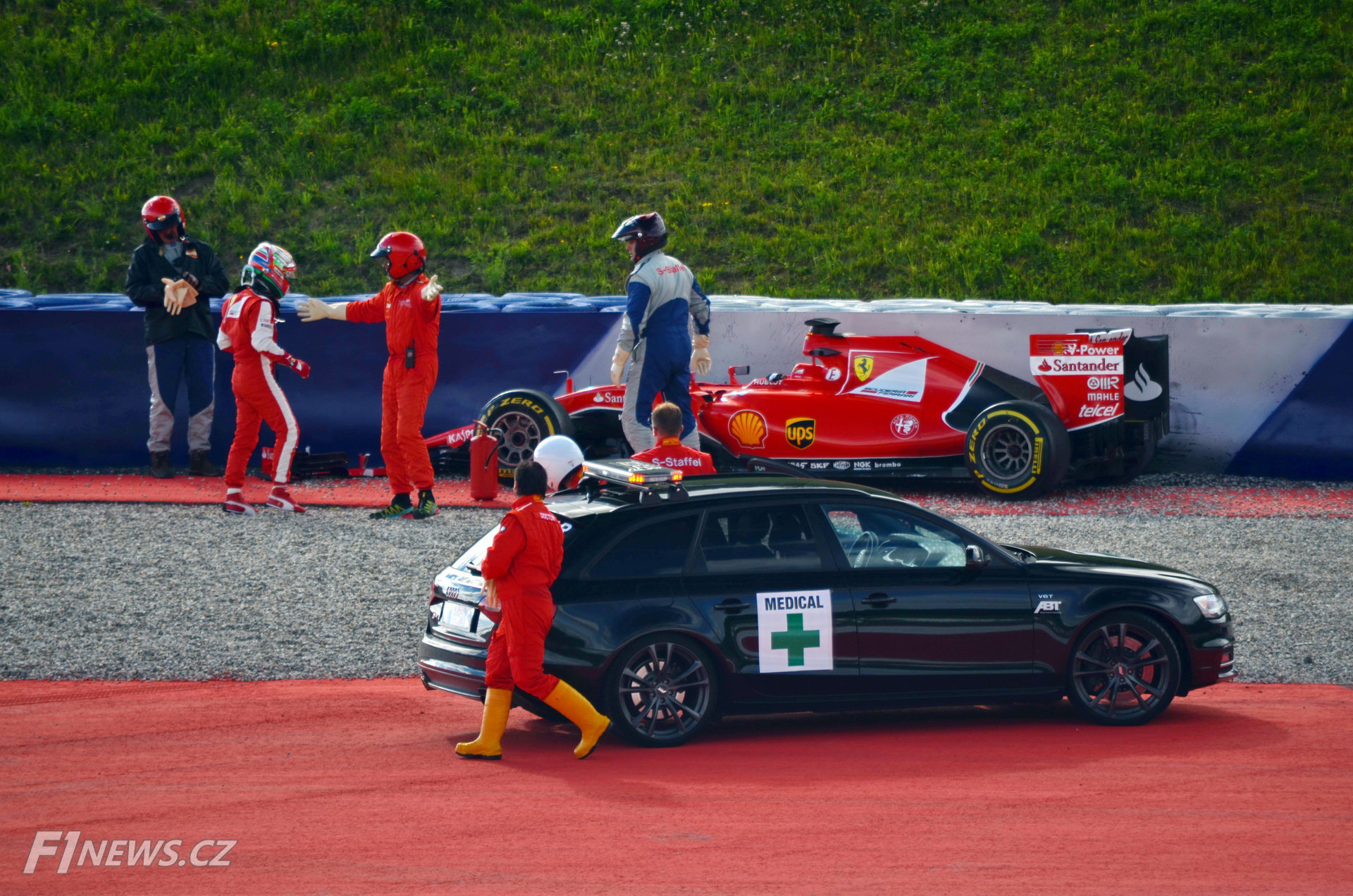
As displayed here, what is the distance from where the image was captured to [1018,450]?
12148 millimetres

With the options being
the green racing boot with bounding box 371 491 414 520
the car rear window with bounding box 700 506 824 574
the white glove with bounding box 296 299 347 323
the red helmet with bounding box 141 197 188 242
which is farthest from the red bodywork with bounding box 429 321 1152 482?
the car rear window with bounding box 700 506 824 574

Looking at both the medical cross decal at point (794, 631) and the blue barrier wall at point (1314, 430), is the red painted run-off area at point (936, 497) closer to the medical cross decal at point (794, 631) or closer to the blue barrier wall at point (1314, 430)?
the blue barrier wall at point (1314, 430)

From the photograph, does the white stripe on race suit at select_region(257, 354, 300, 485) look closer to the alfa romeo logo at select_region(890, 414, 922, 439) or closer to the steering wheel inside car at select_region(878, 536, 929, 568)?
the alfa romeo logo at select_region(890, 414, 922, 439)

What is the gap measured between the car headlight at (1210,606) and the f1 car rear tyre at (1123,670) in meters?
0.22

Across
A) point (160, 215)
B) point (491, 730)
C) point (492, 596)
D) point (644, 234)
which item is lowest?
point (491, 730)

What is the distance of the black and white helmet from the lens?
10492 millimetres

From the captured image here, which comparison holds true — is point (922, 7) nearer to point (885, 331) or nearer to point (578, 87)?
point (578, 87)

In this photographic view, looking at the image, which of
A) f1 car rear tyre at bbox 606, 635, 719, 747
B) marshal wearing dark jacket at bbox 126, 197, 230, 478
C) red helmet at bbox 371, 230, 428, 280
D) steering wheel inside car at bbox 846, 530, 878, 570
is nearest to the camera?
f1 car rear tyre at bbox 606, 635, 719, 747

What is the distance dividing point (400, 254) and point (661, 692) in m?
5.74

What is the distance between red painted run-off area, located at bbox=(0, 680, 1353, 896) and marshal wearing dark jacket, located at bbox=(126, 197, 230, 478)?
632 cm

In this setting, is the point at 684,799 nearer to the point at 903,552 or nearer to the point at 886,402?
the point at 903,552

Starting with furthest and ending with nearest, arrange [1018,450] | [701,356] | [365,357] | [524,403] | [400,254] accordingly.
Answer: [365,357], [524,403], [1018,450], [701,356], [400,254]

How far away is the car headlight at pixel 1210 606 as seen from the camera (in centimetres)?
688

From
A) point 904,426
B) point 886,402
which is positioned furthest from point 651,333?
point 904,426
